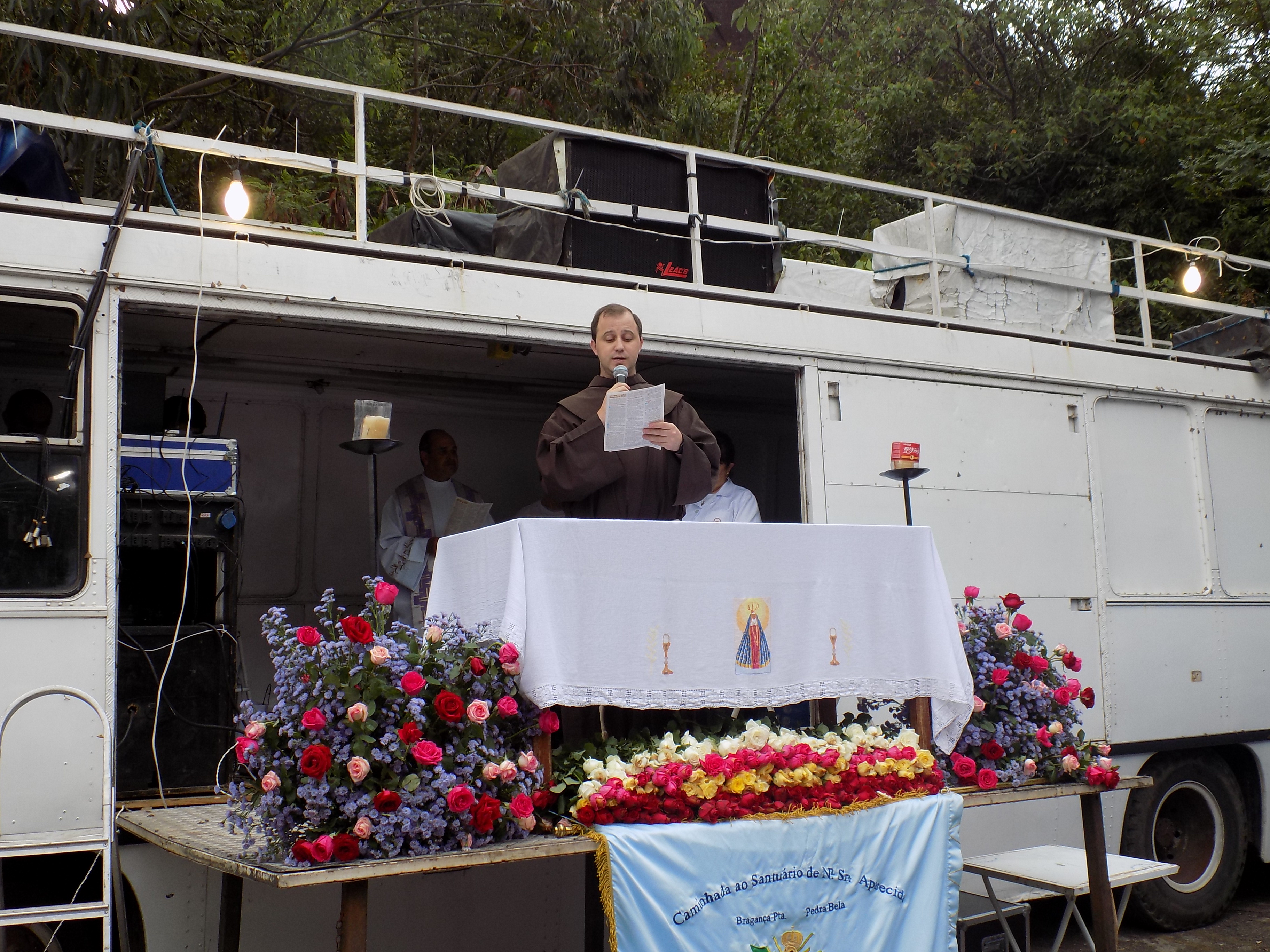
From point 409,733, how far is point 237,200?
7.97ft

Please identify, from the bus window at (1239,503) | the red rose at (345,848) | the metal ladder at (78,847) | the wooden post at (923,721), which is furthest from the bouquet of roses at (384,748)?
the bus window at (1239,503)

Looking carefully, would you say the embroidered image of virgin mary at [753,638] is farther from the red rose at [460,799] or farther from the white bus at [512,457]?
the white bus at [512,457]

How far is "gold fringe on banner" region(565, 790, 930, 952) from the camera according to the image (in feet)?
10.5

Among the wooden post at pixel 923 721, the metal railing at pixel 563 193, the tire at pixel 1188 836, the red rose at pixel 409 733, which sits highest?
the metal railing at pixel 563 193

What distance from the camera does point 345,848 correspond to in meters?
3.02

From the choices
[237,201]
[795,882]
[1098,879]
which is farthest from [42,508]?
[1098,879]

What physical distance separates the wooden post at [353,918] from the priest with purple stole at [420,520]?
10.8 feet

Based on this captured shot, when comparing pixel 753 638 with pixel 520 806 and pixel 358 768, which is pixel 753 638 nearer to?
Answer: pixel 520 806

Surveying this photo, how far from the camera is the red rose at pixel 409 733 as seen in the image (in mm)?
3131

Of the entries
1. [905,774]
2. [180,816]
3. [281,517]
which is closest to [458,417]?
[281,517]

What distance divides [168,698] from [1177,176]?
1381 centimetres

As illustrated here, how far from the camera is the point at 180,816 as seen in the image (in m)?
3.98

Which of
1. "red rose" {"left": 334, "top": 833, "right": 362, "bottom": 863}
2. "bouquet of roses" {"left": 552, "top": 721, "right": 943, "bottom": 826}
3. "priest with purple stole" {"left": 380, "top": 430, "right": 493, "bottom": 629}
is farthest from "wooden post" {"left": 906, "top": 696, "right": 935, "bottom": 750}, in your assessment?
"priest with purple stole" {"left": 380, "top": 430, "right": 493, "bottom": 629}

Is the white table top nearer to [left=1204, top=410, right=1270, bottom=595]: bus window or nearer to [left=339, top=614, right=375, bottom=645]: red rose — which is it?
[left=1204, top=410, right=1270, bottom=595]: bus window
